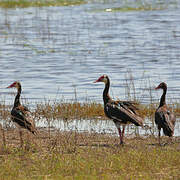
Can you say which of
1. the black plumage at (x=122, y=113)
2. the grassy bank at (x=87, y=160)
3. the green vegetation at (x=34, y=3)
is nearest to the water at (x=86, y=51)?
the green vegetation at (x=34, y=3)

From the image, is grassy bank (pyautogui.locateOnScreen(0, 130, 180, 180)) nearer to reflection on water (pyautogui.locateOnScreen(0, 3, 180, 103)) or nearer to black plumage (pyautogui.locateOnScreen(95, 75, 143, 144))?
black plumage (pyautogui.locateOnScreen(95, 75, 143, 144))

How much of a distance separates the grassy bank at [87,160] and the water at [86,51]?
464 centimetres

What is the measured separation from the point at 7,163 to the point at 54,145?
3.59ft

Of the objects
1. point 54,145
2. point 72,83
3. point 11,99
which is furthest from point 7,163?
point 72,83

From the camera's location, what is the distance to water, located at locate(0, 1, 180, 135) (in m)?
17.7

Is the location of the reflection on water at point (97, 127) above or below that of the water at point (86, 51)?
below

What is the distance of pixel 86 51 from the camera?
25594 mm

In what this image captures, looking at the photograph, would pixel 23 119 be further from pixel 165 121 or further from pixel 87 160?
pixel 165 121

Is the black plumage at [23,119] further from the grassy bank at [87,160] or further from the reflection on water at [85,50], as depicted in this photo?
the reflection on water at [85,50]

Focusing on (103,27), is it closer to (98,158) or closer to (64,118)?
(64,118)

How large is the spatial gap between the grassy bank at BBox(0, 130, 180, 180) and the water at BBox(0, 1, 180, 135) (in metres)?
4.64

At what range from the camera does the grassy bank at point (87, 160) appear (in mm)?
8039

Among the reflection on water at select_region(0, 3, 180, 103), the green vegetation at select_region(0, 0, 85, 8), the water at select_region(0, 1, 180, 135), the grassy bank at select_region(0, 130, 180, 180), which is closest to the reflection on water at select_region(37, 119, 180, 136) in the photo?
the grassy bank at select_region(0, 130, 180, 180)

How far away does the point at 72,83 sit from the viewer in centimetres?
1877
